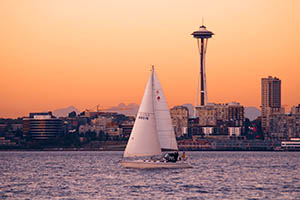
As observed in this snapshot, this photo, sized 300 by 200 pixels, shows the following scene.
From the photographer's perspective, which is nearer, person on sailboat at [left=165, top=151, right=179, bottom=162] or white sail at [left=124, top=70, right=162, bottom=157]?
white sail at [left=124, top=70, right=162, bottom=157]

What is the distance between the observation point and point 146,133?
313ft

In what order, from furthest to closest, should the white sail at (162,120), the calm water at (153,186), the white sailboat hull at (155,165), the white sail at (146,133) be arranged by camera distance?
the white sail at (162,120), the white sail at (146,133), the white sailboat hull at (155,165), the calm water at (153,186)

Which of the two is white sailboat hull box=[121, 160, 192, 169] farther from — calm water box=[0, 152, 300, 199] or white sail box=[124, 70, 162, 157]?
white sail box=[124, 70, 162, 157]

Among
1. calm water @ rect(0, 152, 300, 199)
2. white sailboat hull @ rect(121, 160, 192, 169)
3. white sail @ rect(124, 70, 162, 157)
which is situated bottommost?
calm water @ rect(0, 152, 300, 199)

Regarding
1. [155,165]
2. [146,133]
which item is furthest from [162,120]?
[155,165]

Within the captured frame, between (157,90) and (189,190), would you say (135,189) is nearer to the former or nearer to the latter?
(189,190)

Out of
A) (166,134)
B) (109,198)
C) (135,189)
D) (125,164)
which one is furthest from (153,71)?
(109,198)

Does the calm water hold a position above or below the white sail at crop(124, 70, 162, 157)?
below

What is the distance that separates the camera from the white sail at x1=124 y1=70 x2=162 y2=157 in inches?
3738

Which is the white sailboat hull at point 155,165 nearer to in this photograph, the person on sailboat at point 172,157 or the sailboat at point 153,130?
the sailboat at point 153,130

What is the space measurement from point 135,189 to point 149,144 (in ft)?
67.7

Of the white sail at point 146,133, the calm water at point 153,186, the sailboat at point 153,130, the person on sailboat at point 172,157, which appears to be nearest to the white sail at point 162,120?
the sailboat at point 153,130

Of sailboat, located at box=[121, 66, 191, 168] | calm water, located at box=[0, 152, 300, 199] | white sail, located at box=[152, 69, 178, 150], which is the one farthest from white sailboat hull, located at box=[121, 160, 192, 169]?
white sail, located at box=[152, 69, 178, 150]

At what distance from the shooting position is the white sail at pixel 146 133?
9494cm
